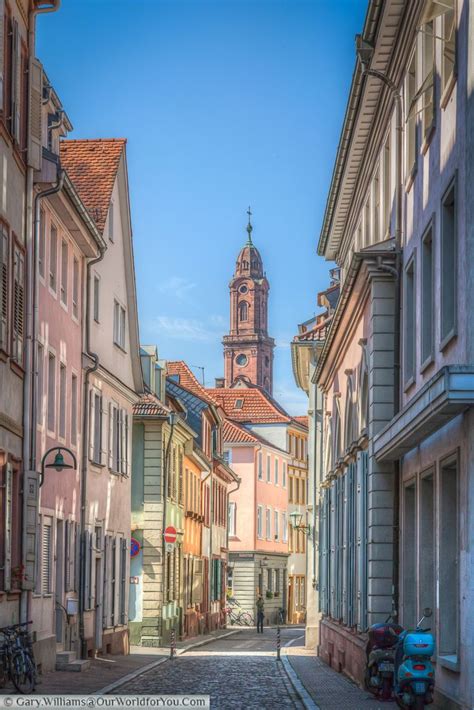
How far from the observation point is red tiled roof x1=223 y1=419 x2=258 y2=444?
88.4 m

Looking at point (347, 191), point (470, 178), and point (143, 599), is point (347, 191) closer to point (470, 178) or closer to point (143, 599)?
point (143, 599)

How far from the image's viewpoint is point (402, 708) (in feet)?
55.0

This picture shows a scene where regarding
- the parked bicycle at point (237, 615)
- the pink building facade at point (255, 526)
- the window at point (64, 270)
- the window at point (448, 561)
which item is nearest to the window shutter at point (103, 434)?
the window at point (64, 270)

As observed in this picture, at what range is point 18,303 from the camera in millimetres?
22625

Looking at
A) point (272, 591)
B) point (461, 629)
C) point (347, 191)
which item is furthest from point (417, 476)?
point (272, 591)

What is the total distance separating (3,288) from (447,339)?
24.0 feet

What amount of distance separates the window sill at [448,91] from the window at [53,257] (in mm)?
11030

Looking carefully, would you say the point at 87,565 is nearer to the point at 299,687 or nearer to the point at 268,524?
the point at 299,687

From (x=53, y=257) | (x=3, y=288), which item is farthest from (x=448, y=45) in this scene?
(x=53, y=257)

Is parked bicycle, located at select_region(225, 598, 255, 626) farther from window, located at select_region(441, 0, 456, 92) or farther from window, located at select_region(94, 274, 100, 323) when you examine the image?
window, located at select_region(441, 0, 456, 92)

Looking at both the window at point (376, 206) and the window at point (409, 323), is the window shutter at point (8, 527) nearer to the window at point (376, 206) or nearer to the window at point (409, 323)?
the window at point (409, 323)

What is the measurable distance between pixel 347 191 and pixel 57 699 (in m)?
19.1

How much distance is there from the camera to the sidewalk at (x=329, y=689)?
20.4 m

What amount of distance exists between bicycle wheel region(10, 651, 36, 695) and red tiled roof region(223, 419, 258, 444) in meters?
67.9
